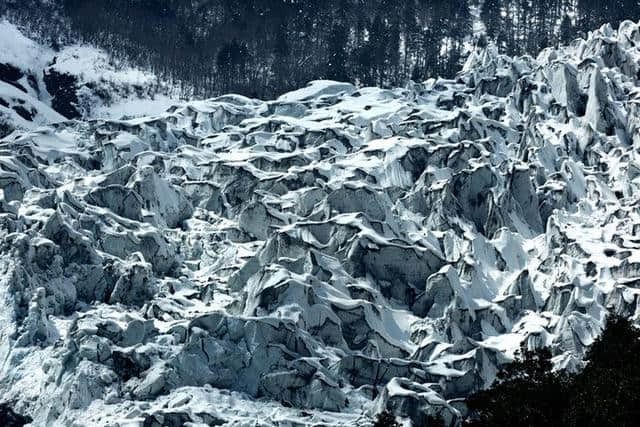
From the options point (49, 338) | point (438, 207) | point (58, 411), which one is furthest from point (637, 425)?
point (438, 207)

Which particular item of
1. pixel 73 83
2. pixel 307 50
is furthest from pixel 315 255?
pixel 307 50

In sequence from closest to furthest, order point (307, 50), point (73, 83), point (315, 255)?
point (315, 255) < point (73, 83) < point (307, 50)

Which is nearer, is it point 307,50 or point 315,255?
point 315,255

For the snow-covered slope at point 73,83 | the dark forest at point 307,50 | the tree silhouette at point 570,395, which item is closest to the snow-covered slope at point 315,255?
the tree silhouette at point 570,395

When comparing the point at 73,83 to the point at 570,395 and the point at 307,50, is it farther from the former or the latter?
the point at 570,395

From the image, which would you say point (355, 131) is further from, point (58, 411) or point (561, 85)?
point (58, 411)

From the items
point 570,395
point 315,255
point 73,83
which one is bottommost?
point 570,395

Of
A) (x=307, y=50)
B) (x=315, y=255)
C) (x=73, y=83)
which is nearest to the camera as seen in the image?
(x=315, y=255)
